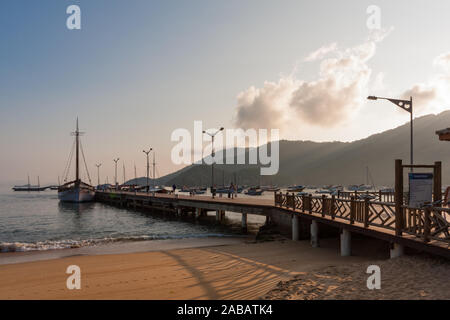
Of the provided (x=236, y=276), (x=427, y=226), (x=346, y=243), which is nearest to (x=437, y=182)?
(x=427, y=226)

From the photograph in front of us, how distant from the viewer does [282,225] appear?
22859mm

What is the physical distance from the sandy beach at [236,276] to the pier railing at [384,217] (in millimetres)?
952

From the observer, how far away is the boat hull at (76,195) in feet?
253

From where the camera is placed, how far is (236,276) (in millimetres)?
11656

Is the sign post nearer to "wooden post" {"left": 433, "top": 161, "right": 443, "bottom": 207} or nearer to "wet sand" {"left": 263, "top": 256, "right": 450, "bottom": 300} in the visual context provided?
"wooden post" {"left": 433, "top": 161, "right": 443, "bottom": 207}

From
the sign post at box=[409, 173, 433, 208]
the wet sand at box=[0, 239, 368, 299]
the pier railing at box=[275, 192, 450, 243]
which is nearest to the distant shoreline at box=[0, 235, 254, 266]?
the wet sand at box=[0, 239, 368, 299]

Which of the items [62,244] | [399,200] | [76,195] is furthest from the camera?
[76,195]

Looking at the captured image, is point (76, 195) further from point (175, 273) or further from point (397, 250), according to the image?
point (397, 250)

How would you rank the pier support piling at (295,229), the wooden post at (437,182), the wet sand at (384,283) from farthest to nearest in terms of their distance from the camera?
the pier support piling at (295,229)
the wooden post at (437,182)
the wet sand at (384,283)

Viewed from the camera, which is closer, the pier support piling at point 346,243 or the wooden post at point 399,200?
the wooden post at point 399,200

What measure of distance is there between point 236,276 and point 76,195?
2951 inches

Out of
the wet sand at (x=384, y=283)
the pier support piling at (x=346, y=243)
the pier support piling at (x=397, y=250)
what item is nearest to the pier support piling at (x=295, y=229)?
the pier support piling at (x=346, y=243)

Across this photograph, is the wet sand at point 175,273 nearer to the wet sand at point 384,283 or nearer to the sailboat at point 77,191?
the wet sand at point 384,283
